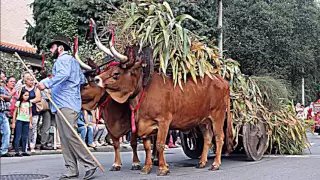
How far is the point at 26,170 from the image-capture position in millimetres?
9047

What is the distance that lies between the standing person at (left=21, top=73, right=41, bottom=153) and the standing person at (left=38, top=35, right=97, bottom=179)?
15.6ft

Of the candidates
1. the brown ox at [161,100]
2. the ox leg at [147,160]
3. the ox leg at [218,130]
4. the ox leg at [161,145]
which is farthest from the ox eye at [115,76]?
the ox leg at [218,130]

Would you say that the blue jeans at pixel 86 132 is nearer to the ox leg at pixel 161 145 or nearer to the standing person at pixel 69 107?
the ox leg at pixel 161 145

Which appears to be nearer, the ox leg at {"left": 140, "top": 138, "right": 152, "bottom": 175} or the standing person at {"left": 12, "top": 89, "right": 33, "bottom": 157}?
the ox leg at {"left": 140, "top": 138, "right": 152, "bottom": 175}

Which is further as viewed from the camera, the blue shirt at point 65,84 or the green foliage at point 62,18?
the green foliage at point 62,18

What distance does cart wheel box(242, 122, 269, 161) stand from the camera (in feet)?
32.8

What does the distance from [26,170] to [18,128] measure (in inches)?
116

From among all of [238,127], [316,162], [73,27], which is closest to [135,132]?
[238,127]

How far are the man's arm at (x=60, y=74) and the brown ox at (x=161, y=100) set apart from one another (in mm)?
506

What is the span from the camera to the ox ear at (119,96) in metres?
7.88

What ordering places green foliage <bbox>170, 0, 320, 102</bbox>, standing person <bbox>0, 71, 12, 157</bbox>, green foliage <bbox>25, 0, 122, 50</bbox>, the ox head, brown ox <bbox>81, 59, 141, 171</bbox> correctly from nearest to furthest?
the ox head, brown ox <bbox>81, 59, 141, 171</bbox>, standing person <bbox>0, 71, 12, 157</bbox>, green foliage <bbox>25, 0, 122, 50</bbox>, green foliage <bbox>170, 0, 320, 102</bbox>

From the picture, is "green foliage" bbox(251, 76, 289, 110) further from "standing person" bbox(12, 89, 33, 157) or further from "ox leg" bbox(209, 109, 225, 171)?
"standing person" bbox(12, 89, 33, 157)

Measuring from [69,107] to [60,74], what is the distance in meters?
0.53

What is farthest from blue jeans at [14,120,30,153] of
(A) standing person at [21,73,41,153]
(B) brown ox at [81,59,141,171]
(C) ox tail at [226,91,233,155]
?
(C) ox tail at [226,91,233,155]
